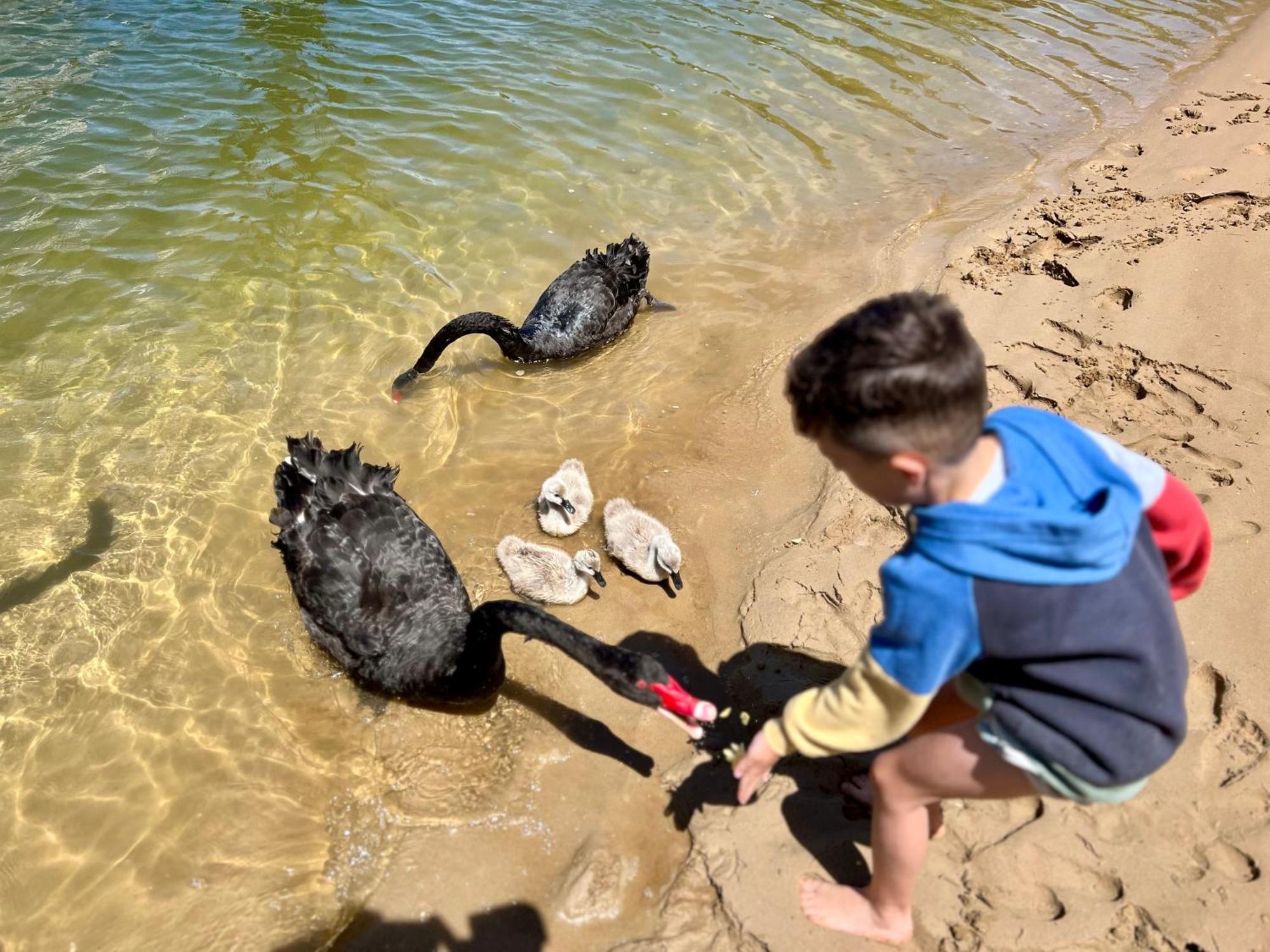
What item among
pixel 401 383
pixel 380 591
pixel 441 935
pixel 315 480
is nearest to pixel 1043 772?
pixel 441 935

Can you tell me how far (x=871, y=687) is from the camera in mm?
2209

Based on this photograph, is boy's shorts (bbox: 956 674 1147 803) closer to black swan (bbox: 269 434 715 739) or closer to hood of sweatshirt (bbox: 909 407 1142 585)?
hood of sweatshirt (bbox: 909 407 1142 585)

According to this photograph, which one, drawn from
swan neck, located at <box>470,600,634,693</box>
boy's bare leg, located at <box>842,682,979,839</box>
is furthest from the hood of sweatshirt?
swan neck, located at <box>470,600,634,693</box>

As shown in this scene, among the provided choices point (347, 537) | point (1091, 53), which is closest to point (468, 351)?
point (347, 537)

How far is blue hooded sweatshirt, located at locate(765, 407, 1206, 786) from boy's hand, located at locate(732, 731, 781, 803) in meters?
0.29

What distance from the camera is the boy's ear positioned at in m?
2.04

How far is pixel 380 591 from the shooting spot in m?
4.18

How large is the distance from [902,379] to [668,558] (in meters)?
2.60

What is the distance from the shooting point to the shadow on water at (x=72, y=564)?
4730 millimetres

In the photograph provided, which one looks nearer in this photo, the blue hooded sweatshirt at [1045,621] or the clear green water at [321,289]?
the blue hooded sweatshirt at [1045,621]

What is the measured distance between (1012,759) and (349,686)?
331 cm

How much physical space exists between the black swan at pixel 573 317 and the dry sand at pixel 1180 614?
2.54m

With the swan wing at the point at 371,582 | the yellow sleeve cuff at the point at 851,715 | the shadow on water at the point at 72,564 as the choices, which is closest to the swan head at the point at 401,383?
the swan wing at the point at 371,582

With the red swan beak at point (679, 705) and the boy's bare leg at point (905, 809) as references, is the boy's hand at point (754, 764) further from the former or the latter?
the boy's bare leg at point (905, 809)
